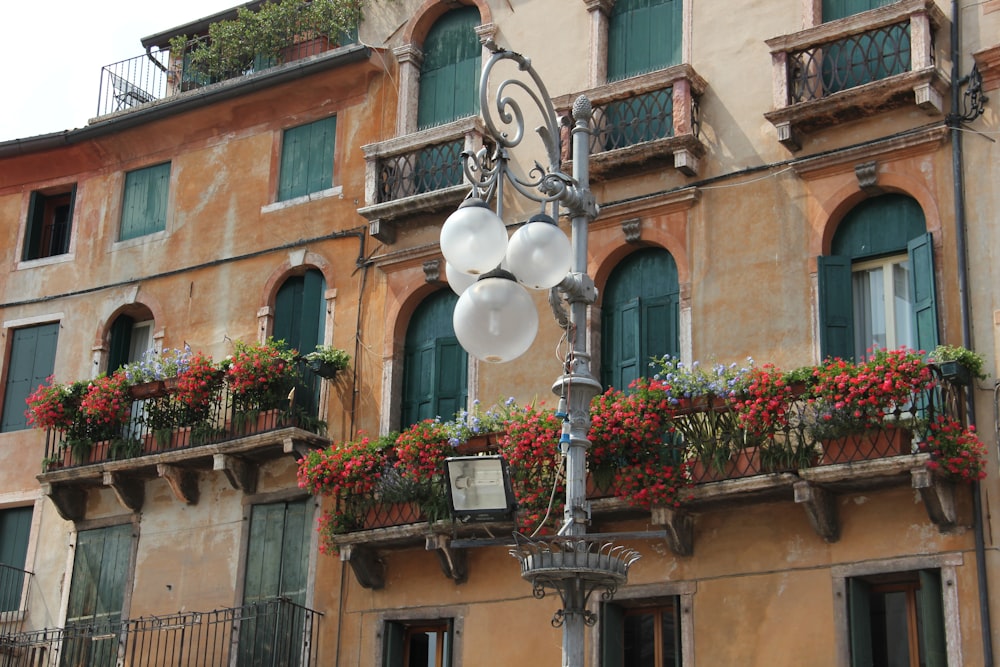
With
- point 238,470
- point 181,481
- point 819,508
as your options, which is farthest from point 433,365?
point 819,508

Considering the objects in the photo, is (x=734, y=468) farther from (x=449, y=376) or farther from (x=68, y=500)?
(x=68, y=500)

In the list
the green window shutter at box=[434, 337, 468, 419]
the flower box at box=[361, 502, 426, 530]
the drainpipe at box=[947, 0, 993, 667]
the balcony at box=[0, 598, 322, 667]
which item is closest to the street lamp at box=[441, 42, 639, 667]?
the drainpipe at box=[947, 0, 993, 667]

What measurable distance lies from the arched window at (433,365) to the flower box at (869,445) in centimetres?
504

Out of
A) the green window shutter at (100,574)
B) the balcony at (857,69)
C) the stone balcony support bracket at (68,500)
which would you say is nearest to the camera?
the balcony at (857,69)

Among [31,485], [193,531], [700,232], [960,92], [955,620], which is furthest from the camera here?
[31,485]

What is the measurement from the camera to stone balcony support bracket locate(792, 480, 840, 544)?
15070mm

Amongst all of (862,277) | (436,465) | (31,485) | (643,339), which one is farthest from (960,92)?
(31,485)

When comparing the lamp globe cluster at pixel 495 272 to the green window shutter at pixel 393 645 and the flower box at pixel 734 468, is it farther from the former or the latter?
the green window shutter at pixel 393 645

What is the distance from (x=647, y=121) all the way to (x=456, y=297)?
3.12 metres

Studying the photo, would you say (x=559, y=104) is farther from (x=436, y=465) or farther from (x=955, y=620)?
(x=955, y=620)

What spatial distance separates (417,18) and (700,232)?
5.50 meters

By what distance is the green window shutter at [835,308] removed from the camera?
16.2m

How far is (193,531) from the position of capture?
19.9m

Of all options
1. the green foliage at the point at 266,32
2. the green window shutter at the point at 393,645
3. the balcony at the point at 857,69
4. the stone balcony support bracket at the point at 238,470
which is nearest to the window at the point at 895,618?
the balcony at the point at 857,69
